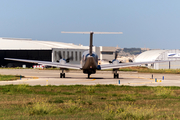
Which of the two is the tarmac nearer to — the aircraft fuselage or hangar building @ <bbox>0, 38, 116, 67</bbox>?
the aircraft fuselage

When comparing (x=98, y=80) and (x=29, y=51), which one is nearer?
(x=98, y=80)

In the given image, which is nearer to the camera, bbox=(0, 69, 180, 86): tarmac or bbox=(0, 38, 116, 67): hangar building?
bbox=(0, 69, 180, 86): tarmac

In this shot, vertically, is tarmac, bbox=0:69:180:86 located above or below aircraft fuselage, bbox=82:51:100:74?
below

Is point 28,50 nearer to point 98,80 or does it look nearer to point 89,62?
point 89,62

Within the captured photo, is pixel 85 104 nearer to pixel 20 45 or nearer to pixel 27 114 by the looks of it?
pixel 27 114

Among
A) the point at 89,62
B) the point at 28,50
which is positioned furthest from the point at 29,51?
the point at 89,62

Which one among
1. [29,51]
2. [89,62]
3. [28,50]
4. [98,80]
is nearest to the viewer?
[89,62]

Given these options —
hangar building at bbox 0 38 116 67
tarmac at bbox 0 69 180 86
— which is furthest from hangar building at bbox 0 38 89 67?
tarmac at bbox 0 69 180 86

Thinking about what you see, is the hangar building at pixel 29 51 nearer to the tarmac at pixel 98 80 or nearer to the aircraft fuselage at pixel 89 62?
the tarmac at pixel 98 80

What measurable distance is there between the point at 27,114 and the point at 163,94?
15129mm

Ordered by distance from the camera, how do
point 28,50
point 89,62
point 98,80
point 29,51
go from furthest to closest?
point 29,51, point 28,50, point 98,80, point 89,62

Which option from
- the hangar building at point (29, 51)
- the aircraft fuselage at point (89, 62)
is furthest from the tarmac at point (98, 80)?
the hangar building at point (29, 51)

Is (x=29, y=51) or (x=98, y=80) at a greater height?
(x=29, y=51)

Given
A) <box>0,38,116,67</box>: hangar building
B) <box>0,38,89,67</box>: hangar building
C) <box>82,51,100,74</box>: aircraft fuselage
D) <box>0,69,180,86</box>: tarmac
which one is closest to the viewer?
<box>0,69,180,86</box>: tarmac
